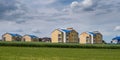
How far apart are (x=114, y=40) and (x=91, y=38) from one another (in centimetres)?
1396

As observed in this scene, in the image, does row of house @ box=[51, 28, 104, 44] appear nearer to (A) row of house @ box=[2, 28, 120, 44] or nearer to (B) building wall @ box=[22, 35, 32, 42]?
(A) row of house @ box=[2, 28, 120, 44]

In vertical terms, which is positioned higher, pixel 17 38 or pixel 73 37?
pixel 17 38

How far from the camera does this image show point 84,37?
152875mm

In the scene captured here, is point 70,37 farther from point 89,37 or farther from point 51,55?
point 51,55

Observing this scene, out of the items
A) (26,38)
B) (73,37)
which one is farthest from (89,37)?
(26,38)

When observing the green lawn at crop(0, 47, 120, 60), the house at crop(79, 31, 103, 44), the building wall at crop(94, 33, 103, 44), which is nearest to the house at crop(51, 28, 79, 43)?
the house at crop(79, 31, 103, 44)

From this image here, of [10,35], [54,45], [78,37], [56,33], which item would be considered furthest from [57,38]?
[54,45]

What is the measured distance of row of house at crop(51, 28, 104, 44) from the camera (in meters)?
141

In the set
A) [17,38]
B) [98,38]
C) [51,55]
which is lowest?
[51,55]

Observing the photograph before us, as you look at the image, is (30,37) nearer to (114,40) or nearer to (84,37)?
(84,37)

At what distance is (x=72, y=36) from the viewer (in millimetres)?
145625

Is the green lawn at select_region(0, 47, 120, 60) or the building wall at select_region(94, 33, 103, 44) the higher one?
the building wall at select_region(94, 33, 103, 44)

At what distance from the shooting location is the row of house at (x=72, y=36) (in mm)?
141125

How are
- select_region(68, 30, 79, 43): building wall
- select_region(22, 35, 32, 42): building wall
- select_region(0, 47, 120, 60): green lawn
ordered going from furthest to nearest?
select_region(22, 35, 32, 42): building wall
select_region(68, 30, 79, 43): building wall
select_region(0, 47, 120, 60): green lawn
